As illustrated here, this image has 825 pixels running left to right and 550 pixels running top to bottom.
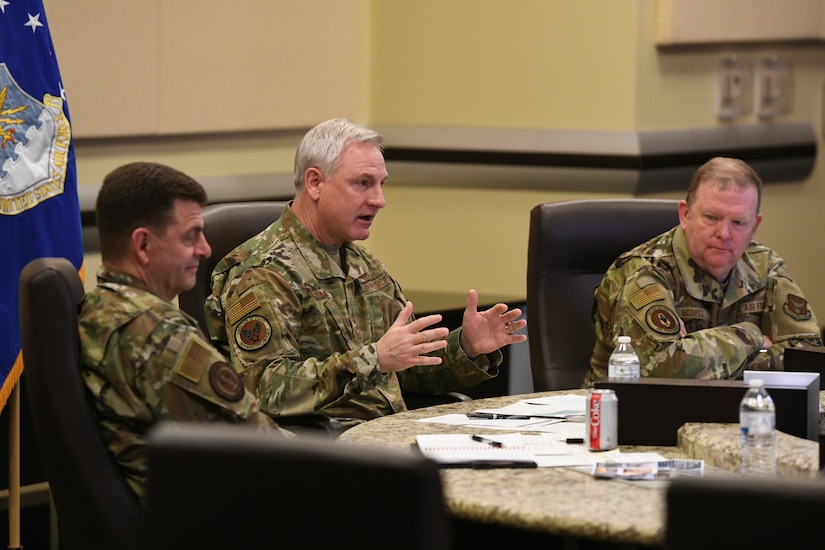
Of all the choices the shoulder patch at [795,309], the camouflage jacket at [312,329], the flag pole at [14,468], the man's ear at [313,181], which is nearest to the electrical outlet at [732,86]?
the shoulder patch at [795,309]

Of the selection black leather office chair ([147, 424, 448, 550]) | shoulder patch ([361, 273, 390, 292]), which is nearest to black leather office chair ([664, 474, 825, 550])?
black leather office chair ([147, 424, 448, 550])

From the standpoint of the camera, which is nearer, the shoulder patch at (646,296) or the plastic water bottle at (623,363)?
the plastic water bottle at (623,363)

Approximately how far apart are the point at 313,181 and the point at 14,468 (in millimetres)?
1177

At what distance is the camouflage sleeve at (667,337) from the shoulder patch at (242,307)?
927mm

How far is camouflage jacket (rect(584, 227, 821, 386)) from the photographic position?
3227 mm

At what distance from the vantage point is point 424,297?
5129 millimetres

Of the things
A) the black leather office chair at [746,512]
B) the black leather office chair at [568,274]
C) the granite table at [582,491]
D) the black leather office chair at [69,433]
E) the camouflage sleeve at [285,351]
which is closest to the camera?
the black leather office chair at [746,512]

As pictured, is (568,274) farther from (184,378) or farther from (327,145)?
(184,378)

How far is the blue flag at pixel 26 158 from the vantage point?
3475mm

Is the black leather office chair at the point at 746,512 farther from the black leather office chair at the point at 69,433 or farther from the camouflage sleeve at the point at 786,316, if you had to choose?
the camouflage sleeve at the point at 786,316

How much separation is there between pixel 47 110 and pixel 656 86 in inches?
92.4

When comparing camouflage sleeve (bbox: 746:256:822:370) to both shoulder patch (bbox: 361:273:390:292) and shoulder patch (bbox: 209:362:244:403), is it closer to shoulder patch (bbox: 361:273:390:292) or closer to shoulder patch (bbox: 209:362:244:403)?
shoulder patch (bbox: 361:273:390:292)

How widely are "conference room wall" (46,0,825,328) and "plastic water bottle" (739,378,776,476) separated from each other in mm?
2615

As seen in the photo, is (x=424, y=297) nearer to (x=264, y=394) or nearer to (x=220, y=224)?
(x=220, y=224)
